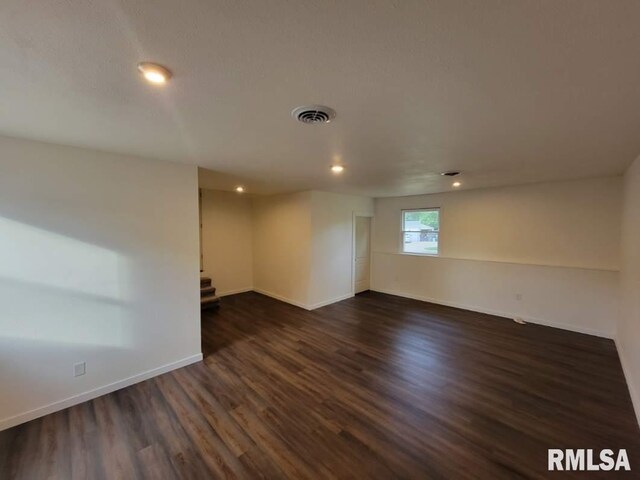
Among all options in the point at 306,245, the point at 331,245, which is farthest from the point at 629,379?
the point at 306,245

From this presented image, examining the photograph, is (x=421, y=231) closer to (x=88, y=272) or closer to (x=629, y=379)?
(x=629, y=379)

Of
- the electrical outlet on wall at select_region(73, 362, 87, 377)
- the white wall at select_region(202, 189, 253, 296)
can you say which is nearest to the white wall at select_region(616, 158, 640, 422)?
the electrical outlet on wall at select_region(73, 362, 87, 377)

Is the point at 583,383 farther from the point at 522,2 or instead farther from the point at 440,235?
the point at 522,2

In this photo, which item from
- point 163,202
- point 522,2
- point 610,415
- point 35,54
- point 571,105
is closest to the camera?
point 522,2

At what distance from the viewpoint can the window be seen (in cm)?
578

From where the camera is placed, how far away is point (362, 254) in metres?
6.61

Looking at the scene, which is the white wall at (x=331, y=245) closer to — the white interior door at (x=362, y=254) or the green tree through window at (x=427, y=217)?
the white interior door at (x=362, y=254)

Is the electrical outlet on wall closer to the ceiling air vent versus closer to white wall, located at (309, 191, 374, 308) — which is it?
the ceiling air vent

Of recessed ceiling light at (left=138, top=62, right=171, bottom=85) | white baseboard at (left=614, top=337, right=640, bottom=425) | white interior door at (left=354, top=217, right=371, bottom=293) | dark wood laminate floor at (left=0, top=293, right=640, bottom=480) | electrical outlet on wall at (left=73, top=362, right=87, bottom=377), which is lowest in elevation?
dark wood laminate floor at (left=0, top=293, right=640, bottom=480)

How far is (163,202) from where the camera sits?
2.96 m

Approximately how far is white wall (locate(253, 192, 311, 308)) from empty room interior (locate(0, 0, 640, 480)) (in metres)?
0.99

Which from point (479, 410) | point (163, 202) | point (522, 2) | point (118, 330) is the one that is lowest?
point (479, 410)

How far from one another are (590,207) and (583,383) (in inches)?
103

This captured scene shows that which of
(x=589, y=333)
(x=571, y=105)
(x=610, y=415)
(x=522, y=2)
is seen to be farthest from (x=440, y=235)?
(x=522, y=2)
